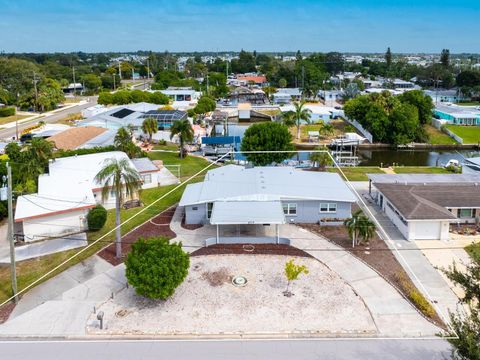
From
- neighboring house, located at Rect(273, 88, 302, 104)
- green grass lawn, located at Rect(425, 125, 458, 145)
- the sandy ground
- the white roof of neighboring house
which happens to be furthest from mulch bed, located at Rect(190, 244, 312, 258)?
neighboring house, located at Rect(273, 88, 302, 104)

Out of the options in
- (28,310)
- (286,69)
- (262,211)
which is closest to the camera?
(28,310)

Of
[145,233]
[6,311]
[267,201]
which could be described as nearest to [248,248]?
[267,201]

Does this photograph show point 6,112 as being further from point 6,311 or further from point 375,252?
point 375,252

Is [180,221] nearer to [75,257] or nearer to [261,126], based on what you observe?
[75,257]

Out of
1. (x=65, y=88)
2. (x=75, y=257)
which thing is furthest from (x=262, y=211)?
(x=65, y=88)

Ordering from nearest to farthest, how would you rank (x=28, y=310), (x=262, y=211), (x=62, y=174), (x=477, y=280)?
(x=477, y=280), (x=28, y=310), (x=262, y=211), (x=62, y=174)

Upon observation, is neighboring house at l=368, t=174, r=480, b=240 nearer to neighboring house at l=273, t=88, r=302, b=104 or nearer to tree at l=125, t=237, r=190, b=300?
tree at l=125, t=237, r=190, b=300

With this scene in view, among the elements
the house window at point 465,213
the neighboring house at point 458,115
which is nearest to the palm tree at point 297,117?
the neighboring house at point 458,115

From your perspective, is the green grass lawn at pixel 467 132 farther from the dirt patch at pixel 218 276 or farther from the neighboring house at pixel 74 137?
the dirt patch at pixel 218 276
